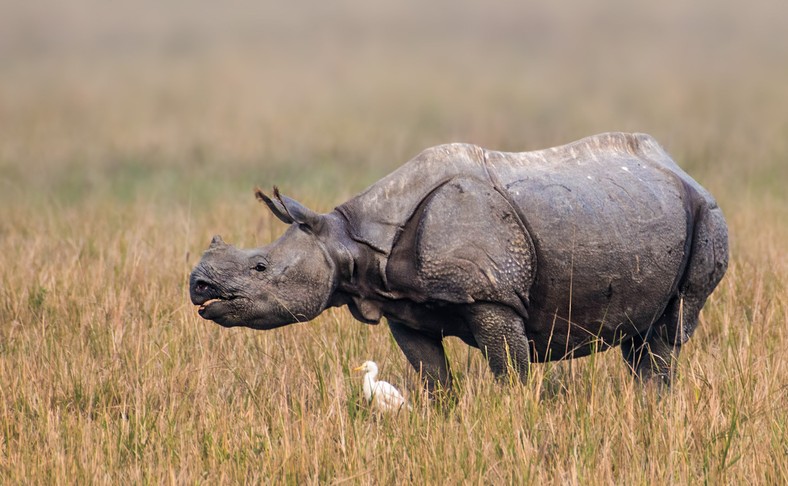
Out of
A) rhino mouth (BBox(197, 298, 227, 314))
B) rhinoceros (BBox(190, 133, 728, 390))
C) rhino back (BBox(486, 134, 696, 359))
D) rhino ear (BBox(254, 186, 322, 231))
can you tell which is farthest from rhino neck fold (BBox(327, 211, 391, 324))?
rhino back (BBox(486, 134, 696, 359))

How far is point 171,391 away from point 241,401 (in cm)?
42

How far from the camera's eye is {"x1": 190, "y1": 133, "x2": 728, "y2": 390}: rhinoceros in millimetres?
5324

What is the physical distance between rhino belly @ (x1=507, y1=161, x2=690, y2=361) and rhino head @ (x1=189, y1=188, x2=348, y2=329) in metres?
0.92

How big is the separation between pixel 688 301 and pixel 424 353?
1.30 metres

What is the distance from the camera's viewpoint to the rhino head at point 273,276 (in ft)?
17.1

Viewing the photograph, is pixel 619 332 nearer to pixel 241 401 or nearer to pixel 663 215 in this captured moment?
pixel 663 215

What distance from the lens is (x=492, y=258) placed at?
536cm

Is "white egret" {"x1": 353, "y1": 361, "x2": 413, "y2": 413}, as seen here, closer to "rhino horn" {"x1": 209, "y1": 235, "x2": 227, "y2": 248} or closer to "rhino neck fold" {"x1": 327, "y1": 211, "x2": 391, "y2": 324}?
"rhino neck fold" {"x1": 327, "y1": 211, "x2": 391, "y2": 324}

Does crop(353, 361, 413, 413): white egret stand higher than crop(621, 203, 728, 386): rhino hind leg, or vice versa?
crop(621, 203, 728, 386): rhino hind leg

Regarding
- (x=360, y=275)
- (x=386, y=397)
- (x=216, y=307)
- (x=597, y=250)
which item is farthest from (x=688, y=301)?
(x=216, y=307)

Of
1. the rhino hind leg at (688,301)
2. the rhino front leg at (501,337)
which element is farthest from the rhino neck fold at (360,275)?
the rhino hind leg at (688,301)

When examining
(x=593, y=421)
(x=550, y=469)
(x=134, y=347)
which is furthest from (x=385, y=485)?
(x=134, y=347)

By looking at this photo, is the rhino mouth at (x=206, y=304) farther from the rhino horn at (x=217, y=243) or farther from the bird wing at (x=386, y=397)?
the bird wing at (x=386, y=397)

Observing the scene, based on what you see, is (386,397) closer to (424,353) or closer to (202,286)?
(424,353)
